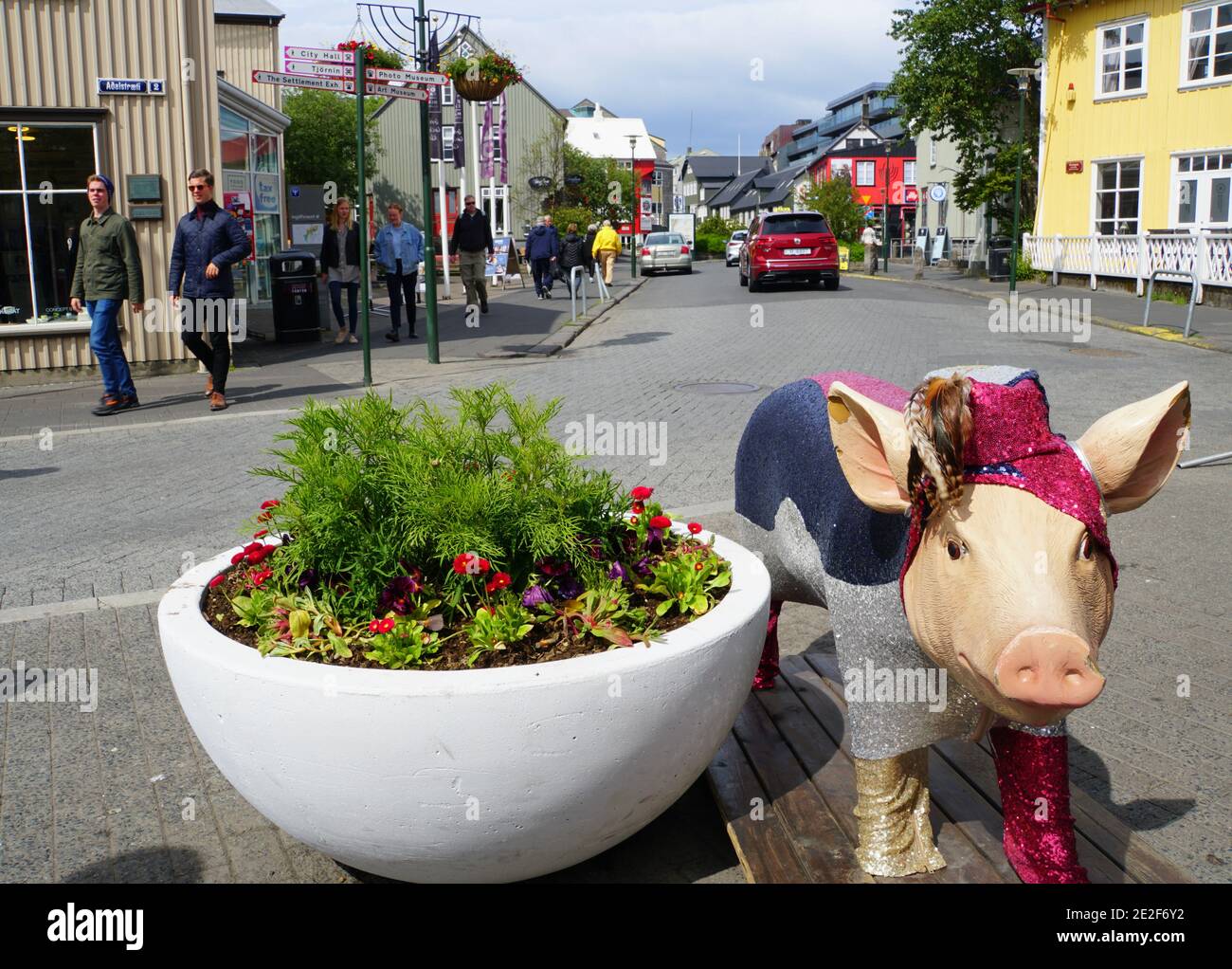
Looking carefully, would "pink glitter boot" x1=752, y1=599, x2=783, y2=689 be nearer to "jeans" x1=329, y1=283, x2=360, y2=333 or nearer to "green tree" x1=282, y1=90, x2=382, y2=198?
"jeans" x1=329, y1=283, x2=360, y2=333

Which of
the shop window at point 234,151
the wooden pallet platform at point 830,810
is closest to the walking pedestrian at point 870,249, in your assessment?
the shop window at point 234,151

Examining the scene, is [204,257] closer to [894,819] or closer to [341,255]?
[341,255]

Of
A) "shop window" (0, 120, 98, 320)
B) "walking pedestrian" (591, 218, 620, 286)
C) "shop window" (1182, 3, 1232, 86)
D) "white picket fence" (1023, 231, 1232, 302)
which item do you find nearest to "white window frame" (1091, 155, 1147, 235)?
"white picket fence" (1023, 231, 1232, 302)

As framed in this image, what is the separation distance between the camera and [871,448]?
2.70 metres

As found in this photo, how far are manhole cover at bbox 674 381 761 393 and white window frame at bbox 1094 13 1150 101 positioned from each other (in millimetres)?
21331

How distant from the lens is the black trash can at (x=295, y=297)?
55.7 ft

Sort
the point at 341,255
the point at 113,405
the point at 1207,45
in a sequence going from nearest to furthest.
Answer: the point at 113,405
the point at 341,255
the point at 1207,45

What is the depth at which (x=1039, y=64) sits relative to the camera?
→ 33.2 metres

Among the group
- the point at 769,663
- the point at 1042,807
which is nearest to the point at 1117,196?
the point at 769,663

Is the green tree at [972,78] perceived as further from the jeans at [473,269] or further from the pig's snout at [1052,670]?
the pig's snout at [1052,670]

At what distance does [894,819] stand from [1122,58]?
31.1 meters

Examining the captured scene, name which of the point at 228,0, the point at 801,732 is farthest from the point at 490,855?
the point at 228,0

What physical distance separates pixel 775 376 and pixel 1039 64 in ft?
80.7

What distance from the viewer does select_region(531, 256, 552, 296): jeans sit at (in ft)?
87.2
